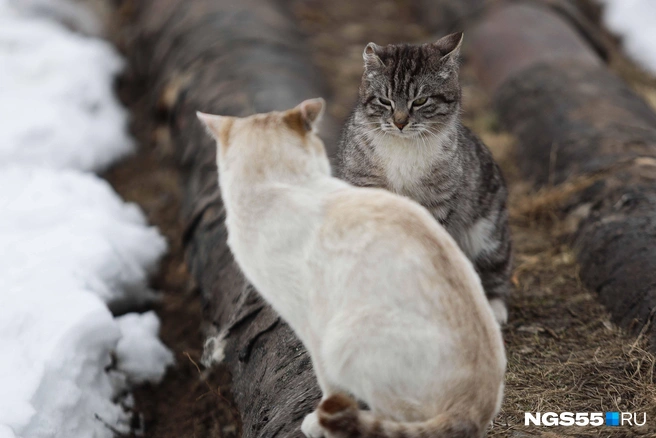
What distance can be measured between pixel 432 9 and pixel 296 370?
5.59 meters

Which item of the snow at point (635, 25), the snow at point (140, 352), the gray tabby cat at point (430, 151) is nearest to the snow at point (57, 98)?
the snow at point (140, 352)

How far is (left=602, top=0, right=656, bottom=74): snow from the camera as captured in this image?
744cm

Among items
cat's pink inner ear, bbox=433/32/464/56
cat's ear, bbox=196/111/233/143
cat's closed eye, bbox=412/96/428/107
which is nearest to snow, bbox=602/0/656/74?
cat's pink inner ear, bbox=433/32/464/56

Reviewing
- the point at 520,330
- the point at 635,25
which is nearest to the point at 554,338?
the point at 520,330

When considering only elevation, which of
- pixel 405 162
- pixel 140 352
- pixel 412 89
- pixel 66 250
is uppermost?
pixel 412 89

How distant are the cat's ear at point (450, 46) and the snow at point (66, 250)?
2142 millimetres

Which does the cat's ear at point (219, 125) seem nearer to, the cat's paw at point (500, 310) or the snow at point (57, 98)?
the cat's paw at point (500, 310)

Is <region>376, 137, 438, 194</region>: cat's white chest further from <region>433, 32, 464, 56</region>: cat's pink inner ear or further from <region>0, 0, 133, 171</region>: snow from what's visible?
<region>0, 0, 133, 171</region>: snow

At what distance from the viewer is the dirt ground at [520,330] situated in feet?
9.02

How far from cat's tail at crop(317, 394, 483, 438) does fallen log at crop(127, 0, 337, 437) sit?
52 centimetres

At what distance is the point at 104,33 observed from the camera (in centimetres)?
692

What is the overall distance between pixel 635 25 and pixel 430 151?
19.4 feet

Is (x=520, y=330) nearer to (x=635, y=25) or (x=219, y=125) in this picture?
(x=219, y=125)

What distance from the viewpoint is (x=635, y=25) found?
25.6 ft
